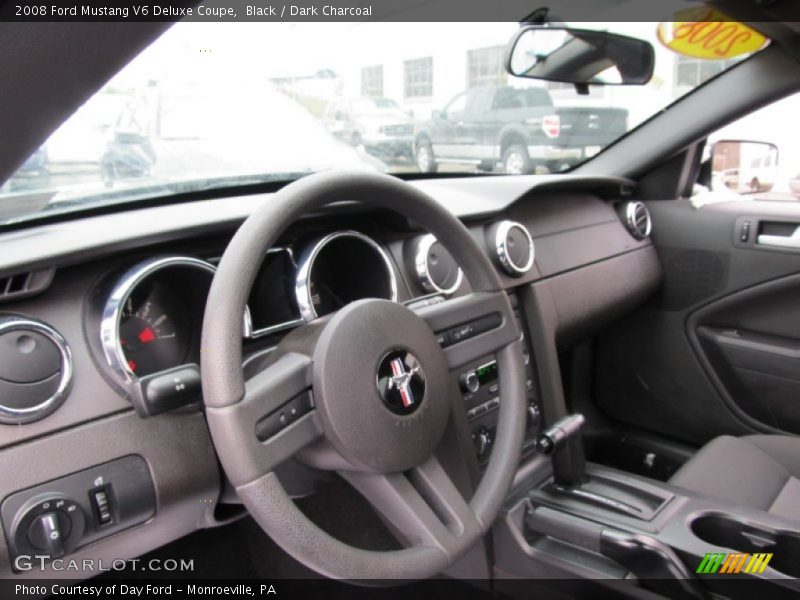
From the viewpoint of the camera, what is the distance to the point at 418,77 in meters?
3.13

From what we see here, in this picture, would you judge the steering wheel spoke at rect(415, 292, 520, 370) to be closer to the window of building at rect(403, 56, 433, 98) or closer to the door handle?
the door handle

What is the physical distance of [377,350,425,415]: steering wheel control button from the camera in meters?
1.16

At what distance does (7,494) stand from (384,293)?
2.80 feet

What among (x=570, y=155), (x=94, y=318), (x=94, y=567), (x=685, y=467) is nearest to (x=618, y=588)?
(x=685, y=467)

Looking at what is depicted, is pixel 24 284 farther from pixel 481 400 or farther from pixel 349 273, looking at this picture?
pixel 481 400

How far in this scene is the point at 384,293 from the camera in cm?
163

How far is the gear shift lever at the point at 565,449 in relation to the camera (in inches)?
63.4

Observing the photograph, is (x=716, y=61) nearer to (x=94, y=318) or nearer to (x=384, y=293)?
(x=384, y=293)

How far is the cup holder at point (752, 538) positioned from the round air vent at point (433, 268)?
2.53 feet

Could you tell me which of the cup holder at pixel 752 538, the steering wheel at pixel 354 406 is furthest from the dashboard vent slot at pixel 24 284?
the cup holder at pixel 752 538

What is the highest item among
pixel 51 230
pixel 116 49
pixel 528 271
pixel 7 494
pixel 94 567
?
pixel 116 49

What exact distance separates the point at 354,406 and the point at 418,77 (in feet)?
7.69

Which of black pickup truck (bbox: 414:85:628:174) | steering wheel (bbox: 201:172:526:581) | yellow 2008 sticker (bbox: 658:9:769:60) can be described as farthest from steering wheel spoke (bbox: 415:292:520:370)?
yellow 2008 sticker (bbox: 658:9:769:60)

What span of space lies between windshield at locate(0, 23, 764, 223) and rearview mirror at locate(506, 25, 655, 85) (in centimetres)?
4
